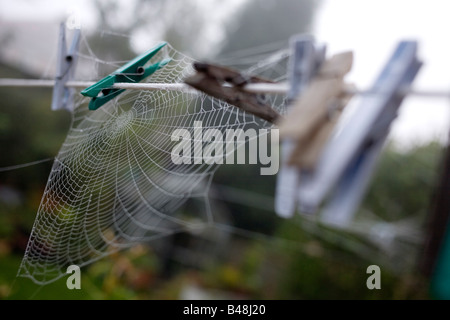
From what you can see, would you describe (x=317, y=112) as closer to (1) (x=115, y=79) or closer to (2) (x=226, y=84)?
(2) (x=226, y=84)

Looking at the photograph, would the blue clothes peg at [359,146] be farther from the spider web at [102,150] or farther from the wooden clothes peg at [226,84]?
the spider web at [102,150]

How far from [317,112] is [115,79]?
2.33 feet

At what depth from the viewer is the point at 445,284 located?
9.21ft

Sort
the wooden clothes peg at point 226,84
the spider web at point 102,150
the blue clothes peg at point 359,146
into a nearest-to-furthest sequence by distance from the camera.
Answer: the blue clothes peg at point 359,146 → the wooden clothes peg at point 226,84 → the spider web at point 102,150

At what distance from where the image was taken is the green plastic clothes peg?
1168 mm

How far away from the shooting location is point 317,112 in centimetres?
71

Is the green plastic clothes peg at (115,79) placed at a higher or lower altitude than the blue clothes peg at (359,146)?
higher

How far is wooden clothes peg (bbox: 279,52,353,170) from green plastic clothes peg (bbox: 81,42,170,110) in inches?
24.5

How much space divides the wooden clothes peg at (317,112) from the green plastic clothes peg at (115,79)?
0.62 m

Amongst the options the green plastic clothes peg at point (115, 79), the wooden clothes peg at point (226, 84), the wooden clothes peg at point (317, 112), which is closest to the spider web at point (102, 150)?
the green plastic clothes peg at point (115, 79)

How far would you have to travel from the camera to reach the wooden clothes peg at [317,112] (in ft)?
2.21

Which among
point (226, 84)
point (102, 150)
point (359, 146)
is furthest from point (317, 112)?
point (102, 150)

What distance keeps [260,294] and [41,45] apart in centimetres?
317
